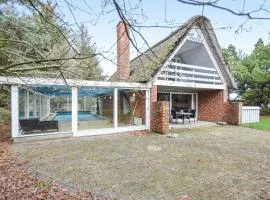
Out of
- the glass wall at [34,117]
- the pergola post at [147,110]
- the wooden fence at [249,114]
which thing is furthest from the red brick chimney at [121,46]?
the wooden fence at [249,114]

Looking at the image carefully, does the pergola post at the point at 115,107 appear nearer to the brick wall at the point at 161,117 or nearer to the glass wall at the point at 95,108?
the glass wall at the point at 95,108

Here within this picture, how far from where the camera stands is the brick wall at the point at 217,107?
16062mm

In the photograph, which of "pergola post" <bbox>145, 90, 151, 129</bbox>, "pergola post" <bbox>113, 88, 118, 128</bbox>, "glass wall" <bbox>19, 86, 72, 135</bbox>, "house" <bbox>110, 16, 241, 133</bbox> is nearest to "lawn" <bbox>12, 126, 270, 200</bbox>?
"glass wall" <bbox>19, 86, 72, 135</bbox>

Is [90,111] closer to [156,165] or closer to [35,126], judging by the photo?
[35,126]

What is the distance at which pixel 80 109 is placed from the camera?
1432 cm

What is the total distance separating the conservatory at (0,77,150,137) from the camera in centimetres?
1036

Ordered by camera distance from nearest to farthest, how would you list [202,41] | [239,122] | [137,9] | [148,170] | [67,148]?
1. [137,9]
2. [148,170]
3. [67,148]
4. [202,41]
5. [239,122]

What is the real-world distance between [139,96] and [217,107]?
6.53 m

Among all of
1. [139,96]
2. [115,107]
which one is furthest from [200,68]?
[115,107]

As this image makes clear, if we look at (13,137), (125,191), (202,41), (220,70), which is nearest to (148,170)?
(125,191)

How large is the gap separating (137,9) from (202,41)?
1311 cm

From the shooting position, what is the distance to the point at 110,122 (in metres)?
13.7

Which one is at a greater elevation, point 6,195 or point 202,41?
point 202,41

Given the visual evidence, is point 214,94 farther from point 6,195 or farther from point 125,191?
point 6,195
